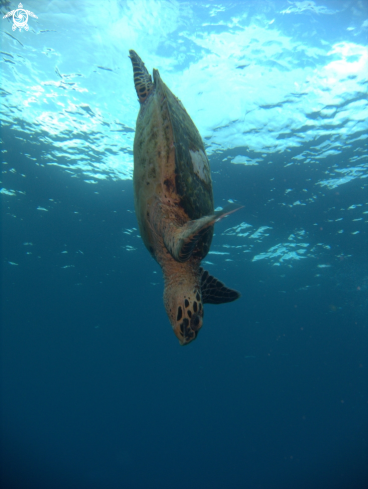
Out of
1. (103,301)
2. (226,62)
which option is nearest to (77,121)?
(226,62)

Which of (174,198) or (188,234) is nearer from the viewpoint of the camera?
(188,234)

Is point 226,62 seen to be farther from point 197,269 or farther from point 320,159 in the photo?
point 197,269

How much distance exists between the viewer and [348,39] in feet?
24.7

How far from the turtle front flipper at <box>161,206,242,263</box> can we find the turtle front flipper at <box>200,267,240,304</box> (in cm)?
106

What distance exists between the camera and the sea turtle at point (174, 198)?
3004 mm

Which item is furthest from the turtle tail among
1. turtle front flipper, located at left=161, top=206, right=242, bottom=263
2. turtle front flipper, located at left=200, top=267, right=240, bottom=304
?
turtle front flipper, located at left=200, top=267, right=240, bottom=304

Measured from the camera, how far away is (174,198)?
330cm

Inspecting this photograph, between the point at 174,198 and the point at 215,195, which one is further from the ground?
the point at 215,195

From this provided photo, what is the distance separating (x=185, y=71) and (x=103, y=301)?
30932mm

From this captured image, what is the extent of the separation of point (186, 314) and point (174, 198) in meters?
1.44

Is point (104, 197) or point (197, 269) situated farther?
point (104, 197)

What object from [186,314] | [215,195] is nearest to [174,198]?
Answer: [186,314]

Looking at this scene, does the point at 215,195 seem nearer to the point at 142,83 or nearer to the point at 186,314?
the point at 142,83

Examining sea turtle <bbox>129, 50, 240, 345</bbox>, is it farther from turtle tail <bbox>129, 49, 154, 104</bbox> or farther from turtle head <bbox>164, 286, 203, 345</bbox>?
turtle tail <bbox>129, 49, 154, 104</bbox>
